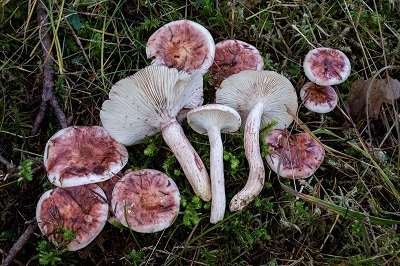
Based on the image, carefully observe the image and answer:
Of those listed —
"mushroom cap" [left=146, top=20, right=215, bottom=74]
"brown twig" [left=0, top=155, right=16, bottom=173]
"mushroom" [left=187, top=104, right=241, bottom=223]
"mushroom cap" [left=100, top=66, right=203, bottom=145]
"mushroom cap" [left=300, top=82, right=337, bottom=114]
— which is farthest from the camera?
"mushroom cap" [left=300, top=82, right=337, bottom=114]

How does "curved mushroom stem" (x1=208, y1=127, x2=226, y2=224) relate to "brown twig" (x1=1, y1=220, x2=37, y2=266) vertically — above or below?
above

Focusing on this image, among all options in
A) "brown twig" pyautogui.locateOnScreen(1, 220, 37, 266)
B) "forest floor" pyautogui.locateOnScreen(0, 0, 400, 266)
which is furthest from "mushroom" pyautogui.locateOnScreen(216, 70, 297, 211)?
"brown twig" pyautogui.locateOnScreen(1, 220, 37, 266)

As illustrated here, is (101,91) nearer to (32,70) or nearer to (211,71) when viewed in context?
(32,70)

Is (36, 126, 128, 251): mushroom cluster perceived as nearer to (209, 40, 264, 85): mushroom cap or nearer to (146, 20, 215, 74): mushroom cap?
(146, 20, 215, 74): mushroom cap

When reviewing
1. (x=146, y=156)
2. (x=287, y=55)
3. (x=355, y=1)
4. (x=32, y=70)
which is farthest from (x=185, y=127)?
(x=355, y=1)

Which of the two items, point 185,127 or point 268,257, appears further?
point 185,127

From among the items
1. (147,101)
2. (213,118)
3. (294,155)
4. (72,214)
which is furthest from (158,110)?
(294,155)
